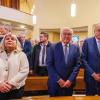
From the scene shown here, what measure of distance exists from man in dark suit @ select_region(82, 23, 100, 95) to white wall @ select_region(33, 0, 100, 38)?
771 cm

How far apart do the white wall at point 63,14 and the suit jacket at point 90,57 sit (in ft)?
25.3

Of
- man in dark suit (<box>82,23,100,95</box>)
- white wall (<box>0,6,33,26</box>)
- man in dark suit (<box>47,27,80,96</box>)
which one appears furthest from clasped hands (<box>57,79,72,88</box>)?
white wall (<box>0,6,33,26</box>)

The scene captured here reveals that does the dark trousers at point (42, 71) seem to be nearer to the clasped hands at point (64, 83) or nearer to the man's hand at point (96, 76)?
the clasped hands at point (64, 83)

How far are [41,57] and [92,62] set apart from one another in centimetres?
161

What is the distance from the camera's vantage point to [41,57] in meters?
4.84

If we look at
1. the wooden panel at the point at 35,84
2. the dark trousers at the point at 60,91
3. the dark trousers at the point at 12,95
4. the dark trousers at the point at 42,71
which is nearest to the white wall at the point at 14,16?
the dark trousers at the point at 42,71

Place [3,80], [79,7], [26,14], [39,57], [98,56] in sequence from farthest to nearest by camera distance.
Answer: [26,14] → [79,7] → [39,57] → [98,56] → [3,80]

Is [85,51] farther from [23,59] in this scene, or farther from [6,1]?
[6,1]

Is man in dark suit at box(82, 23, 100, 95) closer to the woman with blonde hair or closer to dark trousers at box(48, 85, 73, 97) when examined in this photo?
dark trousers at box(48, 85, 73, 97)

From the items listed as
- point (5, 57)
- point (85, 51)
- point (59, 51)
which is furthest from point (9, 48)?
point (85, 51)

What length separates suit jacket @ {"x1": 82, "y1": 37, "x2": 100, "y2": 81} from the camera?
3363mm

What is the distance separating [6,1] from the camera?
13578mm

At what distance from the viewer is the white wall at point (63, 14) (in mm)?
11352

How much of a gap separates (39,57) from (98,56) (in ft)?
5.51
